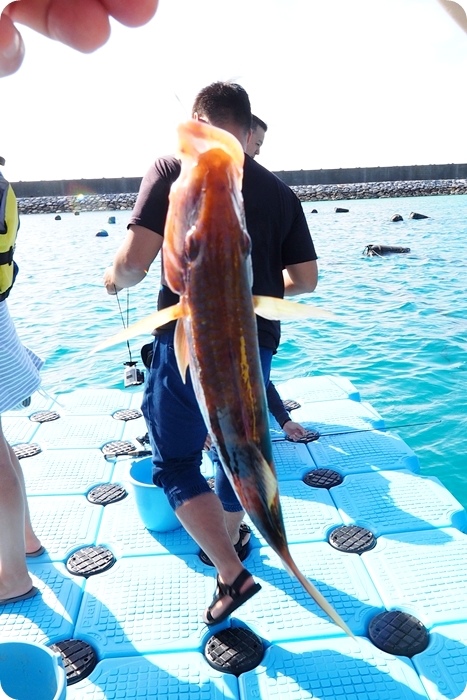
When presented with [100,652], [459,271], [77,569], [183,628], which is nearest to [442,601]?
[183,628]

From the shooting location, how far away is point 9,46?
1555 millimetres

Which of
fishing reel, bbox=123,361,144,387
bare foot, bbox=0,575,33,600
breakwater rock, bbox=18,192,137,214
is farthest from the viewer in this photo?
breakwater rock, bbox=18,192,137,214

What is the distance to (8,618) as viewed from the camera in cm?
290

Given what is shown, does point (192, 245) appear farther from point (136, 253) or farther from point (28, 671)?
point (28, 671)

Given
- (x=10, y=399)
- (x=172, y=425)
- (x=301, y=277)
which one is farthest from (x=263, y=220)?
(x=10, y=399)

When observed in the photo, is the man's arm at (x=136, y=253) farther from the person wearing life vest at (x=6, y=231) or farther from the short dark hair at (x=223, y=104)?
the person wearing life vest at (x=6, y=231)

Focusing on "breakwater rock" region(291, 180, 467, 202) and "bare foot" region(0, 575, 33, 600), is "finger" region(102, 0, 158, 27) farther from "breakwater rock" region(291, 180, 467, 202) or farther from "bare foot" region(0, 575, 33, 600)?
"breakwater rock" region(291, 180, 467, 202)

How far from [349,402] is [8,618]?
153 inches

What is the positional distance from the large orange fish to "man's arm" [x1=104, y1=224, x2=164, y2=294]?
3.89 ft

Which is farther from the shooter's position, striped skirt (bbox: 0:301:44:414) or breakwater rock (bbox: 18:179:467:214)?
breakwater rock (bbox: 18:179:467:214)

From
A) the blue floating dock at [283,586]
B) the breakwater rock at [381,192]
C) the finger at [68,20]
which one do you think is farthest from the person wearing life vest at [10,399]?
the breakwater rock at [381,192]

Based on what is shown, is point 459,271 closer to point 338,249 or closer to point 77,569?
point 338,249

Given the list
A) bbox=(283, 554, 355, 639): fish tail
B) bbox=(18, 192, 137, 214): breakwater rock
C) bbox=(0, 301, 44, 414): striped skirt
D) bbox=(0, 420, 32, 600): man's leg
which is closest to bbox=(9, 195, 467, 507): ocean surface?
bbox=(0, 301, 44, 414): striped skirt

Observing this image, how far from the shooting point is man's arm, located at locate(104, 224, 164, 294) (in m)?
2.30
